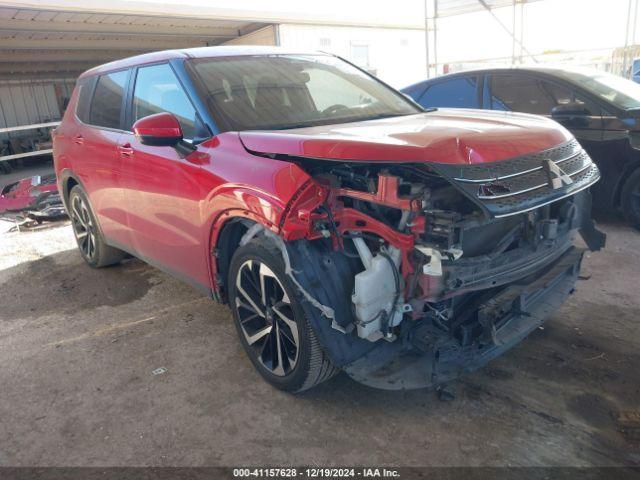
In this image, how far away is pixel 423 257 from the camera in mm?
2406

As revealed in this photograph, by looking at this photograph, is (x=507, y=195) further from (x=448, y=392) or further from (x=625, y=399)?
(x=625, y=399)

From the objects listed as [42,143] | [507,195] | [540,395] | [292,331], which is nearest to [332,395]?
[292,331]

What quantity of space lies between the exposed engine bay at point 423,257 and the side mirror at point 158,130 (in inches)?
35.8

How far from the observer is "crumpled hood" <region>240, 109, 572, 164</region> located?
7.52 feet

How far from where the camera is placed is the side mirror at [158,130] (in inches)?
118

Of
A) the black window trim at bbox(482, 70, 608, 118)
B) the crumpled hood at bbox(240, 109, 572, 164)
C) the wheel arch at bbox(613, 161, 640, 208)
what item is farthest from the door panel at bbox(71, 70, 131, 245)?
the wheel arch at bbox(613, 161, 640, 208)

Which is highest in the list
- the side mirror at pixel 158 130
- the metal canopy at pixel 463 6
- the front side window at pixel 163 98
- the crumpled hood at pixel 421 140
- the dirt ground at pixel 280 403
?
the metal canopy at pixel 463 6

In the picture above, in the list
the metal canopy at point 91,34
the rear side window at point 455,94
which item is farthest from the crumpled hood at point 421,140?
the metal canopy at point 91,34

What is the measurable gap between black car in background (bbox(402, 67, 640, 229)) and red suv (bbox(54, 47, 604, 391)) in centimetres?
223

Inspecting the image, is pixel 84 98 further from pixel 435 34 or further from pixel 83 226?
pixel 435 34

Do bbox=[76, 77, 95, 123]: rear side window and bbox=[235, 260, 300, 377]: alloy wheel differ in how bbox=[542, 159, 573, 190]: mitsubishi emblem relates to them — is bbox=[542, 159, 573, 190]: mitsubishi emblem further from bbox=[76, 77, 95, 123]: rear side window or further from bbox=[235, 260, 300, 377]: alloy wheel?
bbox=[76, 77, 95, 123]: rear side window

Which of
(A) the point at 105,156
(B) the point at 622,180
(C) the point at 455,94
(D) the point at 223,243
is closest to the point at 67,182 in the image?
(A) the point at 105,156

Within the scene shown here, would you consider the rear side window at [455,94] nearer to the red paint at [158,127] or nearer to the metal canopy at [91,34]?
the red paint at [158,127]

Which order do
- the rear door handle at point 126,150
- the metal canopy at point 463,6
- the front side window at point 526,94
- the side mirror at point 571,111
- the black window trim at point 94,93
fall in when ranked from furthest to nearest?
the metal canopy at point 463,6, the front side window at point 526,94, the side mirror at point 571,111, the black window trim at point 94,93, the rear door handle at point 126,150
